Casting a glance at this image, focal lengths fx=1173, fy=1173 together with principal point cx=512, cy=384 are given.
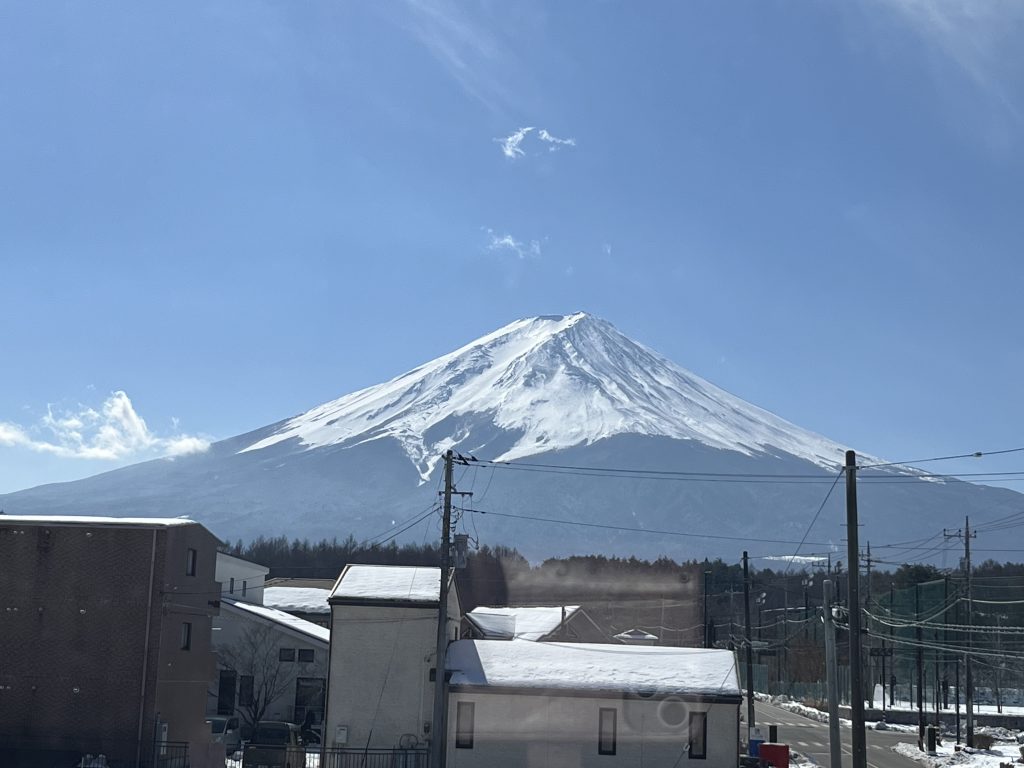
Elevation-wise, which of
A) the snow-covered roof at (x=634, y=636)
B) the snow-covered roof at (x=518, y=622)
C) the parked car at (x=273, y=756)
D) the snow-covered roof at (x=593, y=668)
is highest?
the snow-covered roof at (x=518, y=622)

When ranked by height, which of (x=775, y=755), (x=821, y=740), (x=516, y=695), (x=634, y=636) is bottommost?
(x=821, y=740)

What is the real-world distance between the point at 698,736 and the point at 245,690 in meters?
25.2

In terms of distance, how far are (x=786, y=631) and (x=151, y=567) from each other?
86925 millimetres

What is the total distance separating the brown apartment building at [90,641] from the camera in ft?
130

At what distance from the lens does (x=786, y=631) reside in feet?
380

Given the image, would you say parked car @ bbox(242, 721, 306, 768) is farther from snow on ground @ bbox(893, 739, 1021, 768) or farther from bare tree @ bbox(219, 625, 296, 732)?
snow on ground @ bbox(893, 739, 1021, 768)

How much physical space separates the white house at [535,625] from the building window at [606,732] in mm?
18878

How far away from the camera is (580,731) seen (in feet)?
124

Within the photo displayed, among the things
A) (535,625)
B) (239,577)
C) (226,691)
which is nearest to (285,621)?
(226,691)

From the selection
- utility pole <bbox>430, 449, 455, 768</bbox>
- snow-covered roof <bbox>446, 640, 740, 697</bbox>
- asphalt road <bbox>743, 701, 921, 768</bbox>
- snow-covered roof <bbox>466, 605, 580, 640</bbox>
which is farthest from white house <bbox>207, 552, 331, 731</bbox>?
asphalt road <bbox>743, 701, 921, 768</bbox>

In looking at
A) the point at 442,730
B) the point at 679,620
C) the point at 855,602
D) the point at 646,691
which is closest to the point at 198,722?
the point at 442,730

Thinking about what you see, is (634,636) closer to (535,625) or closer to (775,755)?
(535,625)

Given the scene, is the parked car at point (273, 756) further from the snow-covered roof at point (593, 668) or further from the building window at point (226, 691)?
the building window at point (226, 691)

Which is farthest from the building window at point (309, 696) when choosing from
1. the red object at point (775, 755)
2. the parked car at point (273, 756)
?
the red object at point (775, 755)
